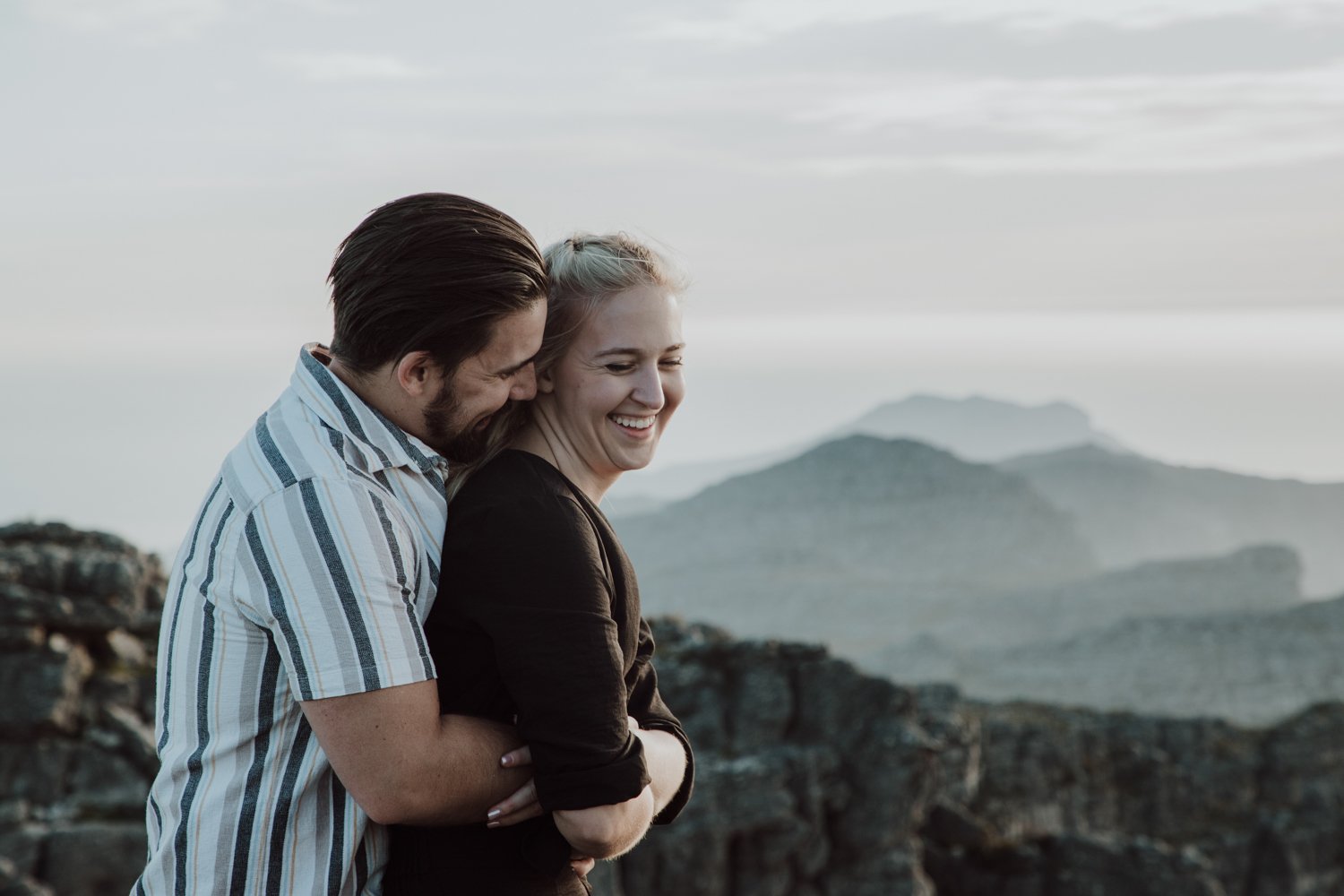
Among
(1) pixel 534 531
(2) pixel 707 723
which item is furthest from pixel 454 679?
(2) pixel 707 723

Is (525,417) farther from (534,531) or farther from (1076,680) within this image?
(1076,680)

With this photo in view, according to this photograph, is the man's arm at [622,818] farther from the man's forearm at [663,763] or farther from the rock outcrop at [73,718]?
the rock outcrop at [73,718]

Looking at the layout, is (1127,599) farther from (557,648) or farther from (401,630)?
(401,630)

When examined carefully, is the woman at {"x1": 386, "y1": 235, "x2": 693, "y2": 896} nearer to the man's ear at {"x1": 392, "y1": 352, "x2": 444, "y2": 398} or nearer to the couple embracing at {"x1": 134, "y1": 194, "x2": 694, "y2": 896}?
the couple embracing at {"x1": 134, "y1": 194, "x2": 694, "y2": 896}

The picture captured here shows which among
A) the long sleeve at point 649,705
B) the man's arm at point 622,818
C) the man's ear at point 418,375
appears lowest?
the man's arm at point 622,818

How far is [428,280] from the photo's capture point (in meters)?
3.43

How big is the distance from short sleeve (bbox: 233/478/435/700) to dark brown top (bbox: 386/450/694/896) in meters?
0.27

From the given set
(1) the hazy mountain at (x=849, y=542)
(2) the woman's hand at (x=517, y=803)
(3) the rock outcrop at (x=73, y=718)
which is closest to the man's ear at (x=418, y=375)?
(2) the woman's hand at (x=517, y=803)

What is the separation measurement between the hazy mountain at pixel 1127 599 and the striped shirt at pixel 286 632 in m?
94.9

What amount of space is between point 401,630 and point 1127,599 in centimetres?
11249

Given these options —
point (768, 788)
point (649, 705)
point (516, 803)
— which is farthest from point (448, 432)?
point (768, 788)

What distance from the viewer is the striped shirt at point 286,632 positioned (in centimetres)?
321

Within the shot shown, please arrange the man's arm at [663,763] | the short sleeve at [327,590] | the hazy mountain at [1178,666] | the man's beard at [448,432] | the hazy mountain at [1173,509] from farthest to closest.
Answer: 1. the hazy mountain at [1173,509]
2. the hazy mountain at [1178,666]
3. the man's arm at [663,763]
4. the man's beard at [448,432]
5. the short sleeve at [327,590]

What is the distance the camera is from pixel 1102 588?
4417 inches
